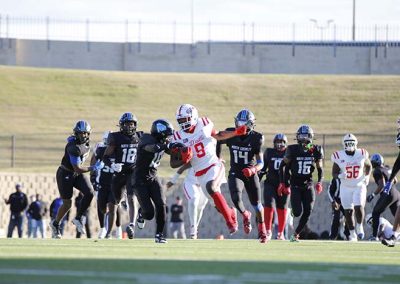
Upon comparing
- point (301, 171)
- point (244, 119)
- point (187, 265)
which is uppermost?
point (244, 119)

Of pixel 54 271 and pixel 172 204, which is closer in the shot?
pixel 54 271

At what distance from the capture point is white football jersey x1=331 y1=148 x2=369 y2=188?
794 inches

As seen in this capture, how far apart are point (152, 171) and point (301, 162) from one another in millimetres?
3977

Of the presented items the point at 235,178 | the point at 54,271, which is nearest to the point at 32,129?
the point at 235,178

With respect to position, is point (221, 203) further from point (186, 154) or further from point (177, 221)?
point (177, 221)

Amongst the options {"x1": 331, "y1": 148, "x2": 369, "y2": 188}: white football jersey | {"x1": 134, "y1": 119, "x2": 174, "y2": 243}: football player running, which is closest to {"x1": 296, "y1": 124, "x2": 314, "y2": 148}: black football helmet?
{"x1": 331, "y1": 148, "x2": 369, "y2": 188}: white football jersey

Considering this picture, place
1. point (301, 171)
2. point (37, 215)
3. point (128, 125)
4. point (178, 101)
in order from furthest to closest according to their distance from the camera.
→ point (178, 101) → point (37, 215) → point (301, 171) → point (128, 125)

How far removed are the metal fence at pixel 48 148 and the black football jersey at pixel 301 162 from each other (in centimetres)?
1878

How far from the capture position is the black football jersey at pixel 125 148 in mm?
17250

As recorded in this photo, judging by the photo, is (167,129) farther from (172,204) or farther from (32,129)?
(32,129)

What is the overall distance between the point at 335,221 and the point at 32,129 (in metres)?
21.6

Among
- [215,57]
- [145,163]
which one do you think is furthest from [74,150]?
[215,57]

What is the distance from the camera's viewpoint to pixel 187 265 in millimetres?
10172

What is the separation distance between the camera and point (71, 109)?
1826 inches
